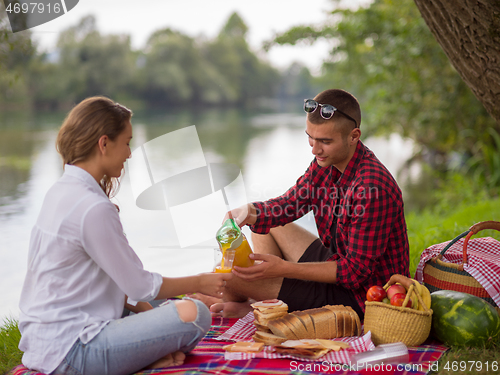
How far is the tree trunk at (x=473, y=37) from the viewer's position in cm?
281

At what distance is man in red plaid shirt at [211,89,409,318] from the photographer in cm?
248

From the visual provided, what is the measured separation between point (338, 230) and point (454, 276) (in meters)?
0.68

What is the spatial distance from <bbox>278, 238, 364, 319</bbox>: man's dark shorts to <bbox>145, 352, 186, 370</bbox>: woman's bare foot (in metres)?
0.75

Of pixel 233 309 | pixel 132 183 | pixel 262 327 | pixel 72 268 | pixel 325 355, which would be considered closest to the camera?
pixel 72 268

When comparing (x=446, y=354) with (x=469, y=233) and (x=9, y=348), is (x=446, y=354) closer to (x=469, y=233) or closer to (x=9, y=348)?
(x=469, y=233)

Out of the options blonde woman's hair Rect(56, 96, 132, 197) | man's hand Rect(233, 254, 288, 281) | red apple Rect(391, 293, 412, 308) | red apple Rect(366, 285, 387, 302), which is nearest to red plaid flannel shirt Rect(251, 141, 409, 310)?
red apple Rect(366, 285, 387, 302)

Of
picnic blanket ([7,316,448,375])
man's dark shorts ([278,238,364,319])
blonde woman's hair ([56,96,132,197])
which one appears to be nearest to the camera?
blonde woman's hair ([56,96,132,197])

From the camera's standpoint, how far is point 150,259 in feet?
16.3

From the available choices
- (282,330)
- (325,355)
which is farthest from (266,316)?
(325,355)

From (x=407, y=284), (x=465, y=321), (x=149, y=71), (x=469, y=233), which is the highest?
(x=149, y=71)

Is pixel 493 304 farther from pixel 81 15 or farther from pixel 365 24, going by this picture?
pixel 81 15

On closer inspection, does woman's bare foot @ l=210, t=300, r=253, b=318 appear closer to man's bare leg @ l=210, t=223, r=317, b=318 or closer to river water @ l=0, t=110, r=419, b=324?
man's bare leg @ l=210, t=223, r=317, b=318

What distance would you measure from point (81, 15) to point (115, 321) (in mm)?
32181

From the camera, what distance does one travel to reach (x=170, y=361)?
2.13 metres
